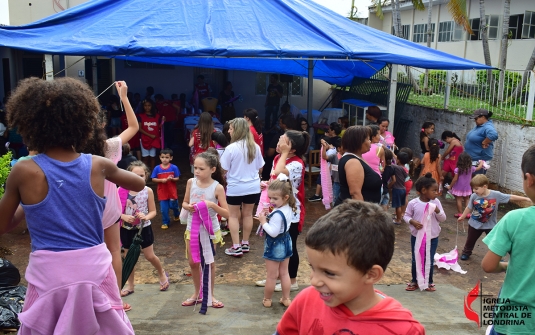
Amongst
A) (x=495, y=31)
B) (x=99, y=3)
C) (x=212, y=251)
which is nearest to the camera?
(x=212, y=251)

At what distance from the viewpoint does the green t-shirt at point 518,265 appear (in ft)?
8.80

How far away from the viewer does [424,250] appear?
18.0 ft

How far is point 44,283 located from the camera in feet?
8.11

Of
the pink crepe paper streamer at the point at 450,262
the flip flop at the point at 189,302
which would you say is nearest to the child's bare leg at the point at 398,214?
the pink crepe paper streamer at the point at 450,262

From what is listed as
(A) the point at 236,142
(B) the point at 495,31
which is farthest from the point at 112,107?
(B) the point at 495,31

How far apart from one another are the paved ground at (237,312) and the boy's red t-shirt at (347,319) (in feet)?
8.33

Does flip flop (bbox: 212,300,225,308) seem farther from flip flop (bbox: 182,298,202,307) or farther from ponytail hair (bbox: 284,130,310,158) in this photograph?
ponytail hair (bbox: 284,130,310,158)

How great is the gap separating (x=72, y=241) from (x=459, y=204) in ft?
23.8

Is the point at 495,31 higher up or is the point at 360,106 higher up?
the point at 495,31

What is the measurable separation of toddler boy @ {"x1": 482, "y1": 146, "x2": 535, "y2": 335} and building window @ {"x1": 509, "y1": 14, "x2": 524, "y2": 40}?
18.5 m

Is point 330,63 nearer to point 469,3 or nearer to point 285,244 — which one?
point 285,244

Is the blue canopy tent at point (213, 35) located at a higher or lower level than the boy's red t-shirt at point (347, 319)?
higher

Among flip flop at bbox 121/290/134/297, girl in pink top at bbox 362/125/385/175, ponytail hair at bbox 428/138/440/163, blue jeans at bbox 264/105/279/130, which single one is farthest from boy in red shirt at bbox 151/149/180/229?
blue jeans at bbox 264/105/279/130

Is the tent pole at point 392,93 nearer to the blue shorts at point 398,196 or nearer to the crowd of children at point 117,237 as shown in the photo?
the blue shorts at point 398,196
